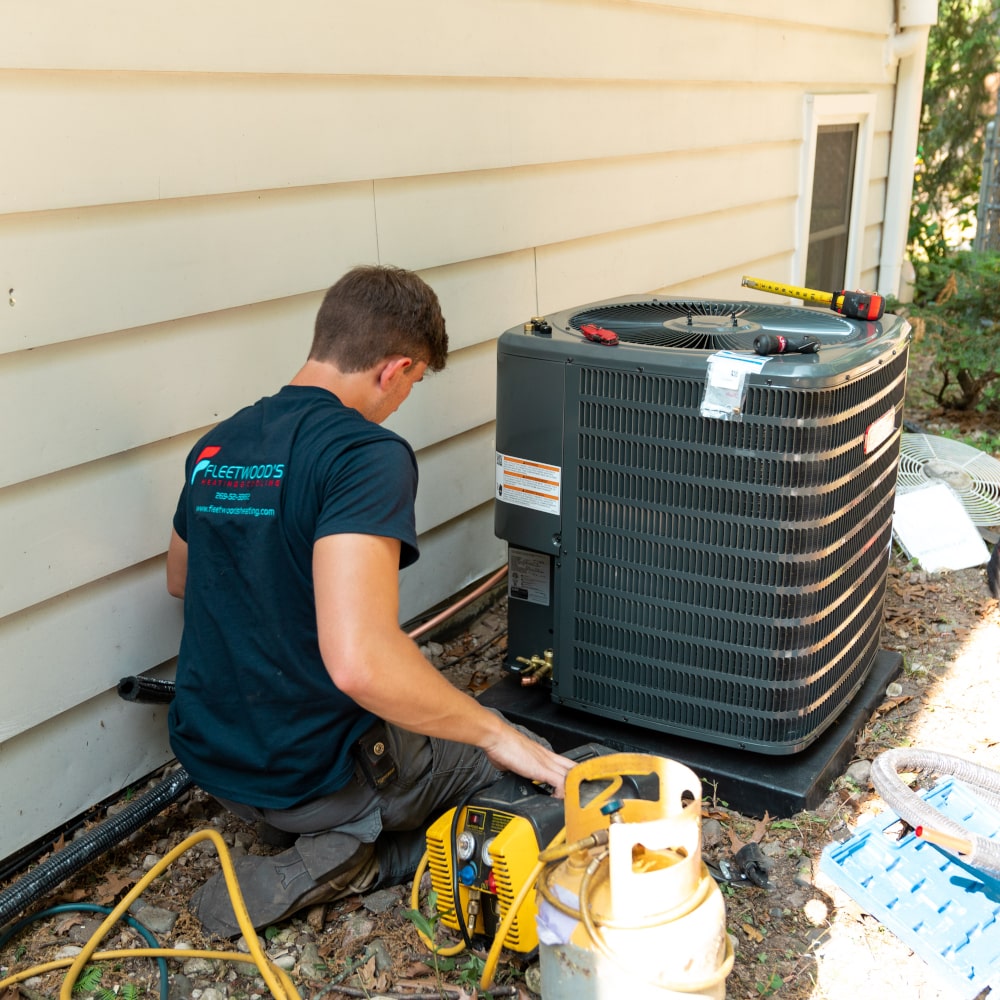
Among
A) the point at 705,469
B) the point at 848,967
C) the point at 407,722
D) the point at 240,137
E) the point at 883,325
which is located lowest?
the point at 848,967

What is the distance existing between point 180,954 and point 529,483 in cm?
128

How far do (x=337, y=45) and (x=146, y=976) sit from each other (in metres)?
2.17

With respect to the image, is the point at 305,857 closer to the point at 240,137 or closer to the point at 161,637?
the point at 161,637

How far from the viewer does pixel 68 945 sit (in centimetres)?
212

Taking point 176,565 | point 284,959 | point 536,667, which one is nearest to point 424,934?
point 284,959

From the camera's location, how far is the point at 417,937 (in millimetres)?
2156

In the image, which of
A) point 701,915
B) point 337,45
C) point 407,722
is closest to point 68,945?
point 407,722

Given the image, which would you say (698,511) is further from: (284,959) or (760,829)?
(284,959)

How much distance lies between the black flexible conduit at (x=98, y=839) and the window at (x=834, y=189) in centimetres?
438

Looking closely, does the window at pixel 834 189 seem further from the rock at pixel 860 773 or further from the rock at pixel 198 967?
the rock at pixel 198 967

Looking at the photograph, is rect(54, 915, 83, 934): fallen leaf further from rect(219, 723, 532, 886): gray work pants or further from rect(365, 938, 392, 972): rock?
rect(365, 938, 392, 972): rock

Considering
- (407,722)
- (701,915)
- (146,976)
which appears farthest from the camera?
(146,976)

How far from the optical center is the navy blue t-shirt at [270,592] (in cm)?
193

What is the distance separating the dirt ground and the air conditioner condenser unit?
241 millimetres
